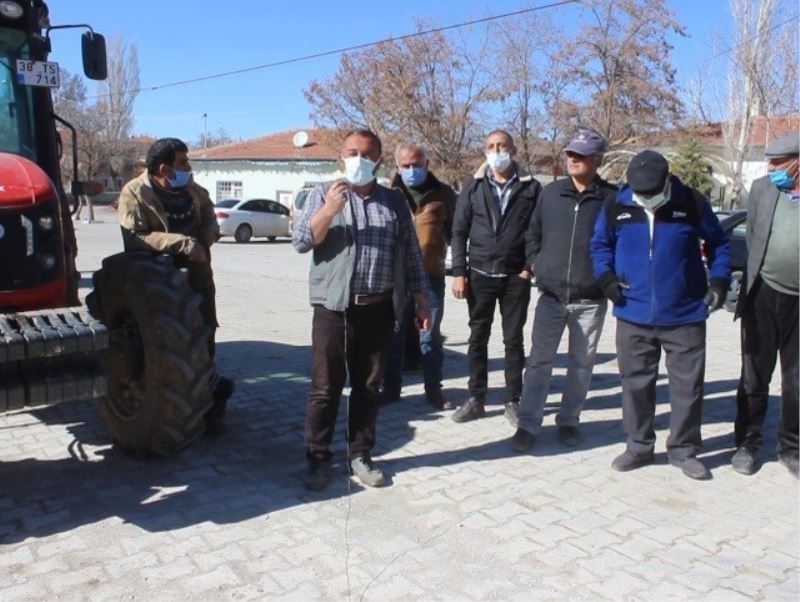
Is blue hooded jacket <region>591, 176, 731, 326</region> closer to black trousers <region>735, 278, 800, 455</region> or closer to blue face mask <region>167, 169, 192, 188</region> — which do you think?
black trousers <region>735, 278, 800, 455</region>

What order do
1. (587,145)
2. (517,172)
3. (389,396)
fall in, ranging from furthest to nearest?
(389,396) < (517,172) < (587,145)

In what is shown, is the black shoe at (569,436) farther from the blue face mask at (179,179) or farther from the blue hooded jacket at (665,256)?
the blue face mask at (179,179)

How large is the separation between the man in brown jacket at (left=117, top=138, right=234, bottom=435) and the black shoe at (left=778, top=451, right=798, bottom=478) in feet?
11.6

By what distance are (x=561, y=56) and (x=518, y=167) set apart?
2057 centimetres

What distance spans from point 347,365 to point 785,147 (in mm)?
2859

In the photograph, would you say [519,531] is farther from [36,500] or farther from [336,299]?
[36,500]

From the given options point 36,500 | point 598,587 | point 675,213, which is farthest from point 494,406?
point 36,500

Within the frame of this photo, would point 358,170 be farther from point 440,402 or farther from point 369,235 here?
point 440,402

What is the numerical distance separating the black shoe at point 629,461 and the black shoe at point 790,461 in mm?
809

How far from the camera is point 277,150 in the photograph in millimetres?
43312

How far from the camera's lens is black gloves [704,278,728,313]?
4.85 m

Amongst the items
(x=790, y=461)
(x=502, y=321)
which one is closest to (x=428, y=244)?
(x=502, y=321)

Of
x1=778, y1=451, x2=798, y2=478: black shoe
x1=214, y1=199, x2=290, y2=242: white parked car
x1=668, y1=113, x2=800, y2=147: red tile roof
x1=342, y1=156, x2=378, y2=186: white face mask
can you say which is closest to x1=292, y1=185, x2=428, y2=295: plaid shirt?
x1=342, y1=156, x2=378, y2=186: white face mask

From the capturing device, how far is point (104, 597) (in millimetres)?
3408
